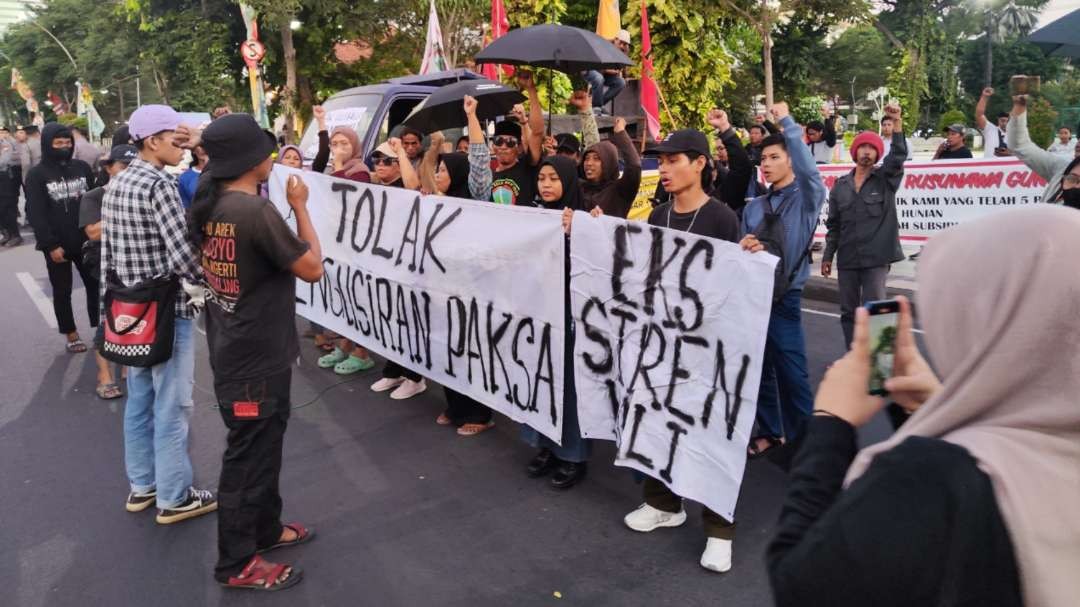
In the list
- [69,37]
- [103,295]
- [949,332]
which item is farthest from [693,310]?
[69,37]

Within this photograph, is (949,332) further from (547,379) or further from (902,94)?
(902,94)

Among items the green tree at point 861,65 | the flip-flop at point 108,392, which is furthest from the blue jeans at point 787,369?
the green tree at point 861,65

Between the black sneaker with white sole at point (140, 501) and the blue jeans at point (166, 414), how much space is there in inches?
7.3

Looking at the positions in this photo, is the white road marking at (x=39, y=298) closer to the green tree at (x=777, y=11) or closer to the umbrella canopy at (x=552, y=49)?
the umbrella canopy at (x=552, y=49)

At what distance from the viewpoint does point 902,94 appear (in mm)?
28812

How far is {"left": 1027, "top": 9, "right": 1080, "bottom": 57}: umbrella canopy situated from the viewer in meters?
5.86

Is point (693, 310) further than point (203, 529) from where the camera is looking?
No

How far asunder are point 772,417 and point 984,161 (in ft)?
18.1

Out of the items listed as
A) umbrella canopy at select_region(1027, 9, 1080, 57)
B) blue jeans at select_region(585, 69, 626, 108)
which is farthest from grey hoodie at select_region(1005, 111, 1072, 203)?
blue jeans at select_region(585, 69, 626, 108)

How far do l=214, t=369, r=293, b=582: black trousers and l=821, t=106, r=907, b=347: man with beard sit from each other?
150 inches

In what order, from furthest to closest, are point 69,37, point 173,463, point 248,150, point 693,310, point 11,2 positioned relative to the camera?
1. point 11,2
2. point 69,37
3. point 173,463
4. point 693,310
5. point 248,150

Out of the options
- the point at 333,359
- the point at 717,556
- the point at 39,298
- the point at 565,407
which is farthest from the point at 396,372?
the point at 39,298

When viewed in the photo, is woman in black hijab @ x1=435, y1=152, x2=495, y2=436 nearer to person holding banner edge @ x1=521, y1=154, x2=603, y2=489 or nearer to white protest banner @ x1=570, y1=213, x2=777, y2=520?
person holding banner edge @ x1=521, y1=154, x2=603, y2=489

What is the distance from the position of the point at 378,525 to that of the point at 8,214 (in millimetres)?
13699
